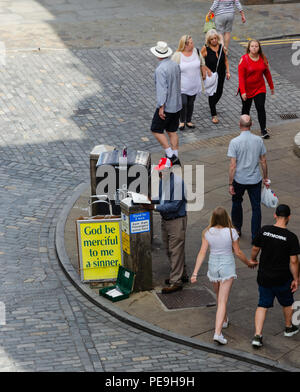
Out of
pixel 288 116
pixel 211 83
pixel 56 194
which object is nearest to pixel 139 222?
pixel 56 194

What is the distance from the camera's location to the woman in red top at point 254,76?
1471 cm

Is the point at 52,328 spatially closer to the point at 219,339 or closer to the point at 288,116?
the point at 219,339

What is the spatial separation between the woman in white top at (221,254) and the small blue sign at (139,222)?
4.28ft

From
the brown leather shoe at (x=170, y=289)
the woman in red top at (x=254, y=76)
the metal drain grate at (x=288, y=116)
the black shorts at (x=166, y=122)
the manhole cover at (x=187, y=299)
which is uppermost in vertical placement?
the woman in red top at (x=254, y=76)

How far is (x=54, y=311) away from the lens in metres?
10.3

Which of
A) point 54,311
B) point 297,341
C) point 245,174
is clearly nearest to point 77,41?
point 245,174

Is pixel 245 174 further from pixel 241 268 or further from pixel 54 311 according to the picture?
pixel 54 311

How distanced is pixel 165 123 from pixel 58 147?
2567 millimetres

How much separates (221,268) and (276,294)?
685mm

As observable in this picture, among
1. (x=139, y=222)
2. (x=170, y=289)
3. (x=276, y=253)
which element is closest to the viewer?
(x=276, y=253)

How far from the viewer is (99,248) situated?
427 inches

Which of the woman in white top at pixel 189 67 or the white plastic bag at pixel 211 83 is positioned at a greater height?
the woman in white top at pixel 189 67

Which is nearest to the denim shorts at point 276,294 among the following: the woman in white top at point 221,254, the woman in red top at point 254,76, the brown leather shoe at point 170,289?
the woman in white top at point 221,254

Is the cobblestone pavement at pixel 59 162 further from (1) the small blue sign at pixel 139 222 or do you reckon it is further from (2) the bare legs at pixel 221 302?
(1) the small blue sign at pixel 139 222
